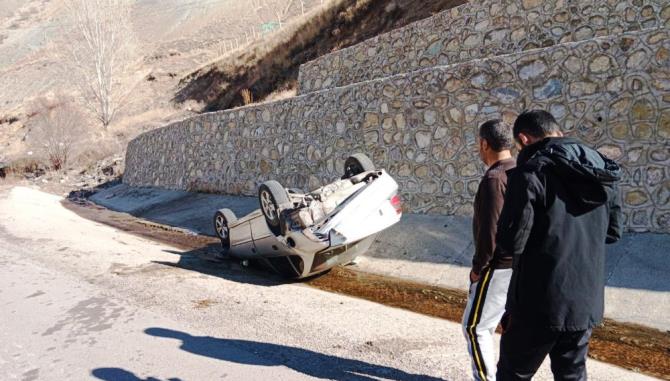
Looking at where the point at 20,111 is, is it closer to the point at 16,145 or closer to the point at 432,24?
the point at 16,145

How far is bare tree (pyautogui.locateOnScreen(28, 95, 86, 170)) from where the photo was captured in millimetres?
30891

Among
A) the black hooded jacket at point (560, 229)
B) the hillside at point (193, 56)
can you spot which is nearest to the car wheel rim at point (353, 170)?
the black hooded jacket at point (560, 229)

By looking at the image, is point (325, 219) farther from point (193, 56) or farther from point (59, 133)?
point (193, 56)

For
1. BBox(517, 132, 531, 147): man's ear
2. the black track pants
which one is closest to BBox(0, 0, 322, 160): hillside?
BBox(517, 132, 531, 147): man's ear

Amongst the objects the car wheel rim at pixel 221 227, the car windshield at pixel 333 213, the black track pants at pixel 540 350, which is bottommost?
the car wheel rim at pixel 221 227

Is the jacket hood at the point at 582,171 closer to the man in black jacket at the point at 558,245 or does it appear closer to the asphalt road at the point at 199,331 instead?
the man in black jacket at the point at 558,245

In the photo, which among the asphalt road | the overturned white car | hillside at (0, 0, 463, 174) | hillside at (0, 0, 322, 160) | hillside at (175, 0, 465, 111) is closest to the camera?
the asphalt road

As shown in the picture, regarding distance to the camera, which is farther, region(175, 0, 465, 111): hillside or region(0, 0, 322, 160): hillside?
region(0, 0, 322, 160): hillside

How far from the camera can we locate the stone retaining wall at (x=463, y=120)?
6.40m

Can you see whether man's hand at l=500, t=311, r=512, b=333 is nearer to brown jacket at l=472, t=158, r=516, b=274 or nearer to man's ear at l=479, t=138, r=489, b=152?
brown jacket at l=472, t=158, r=516, b=274

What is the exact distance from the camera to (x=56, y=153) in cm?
3092

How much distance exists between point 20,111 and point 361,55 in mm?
47645

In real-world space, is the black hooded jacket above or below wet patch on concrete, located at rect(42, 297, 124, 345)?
above

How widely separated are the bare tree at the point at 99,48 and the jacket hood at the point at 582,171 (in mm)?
43161
